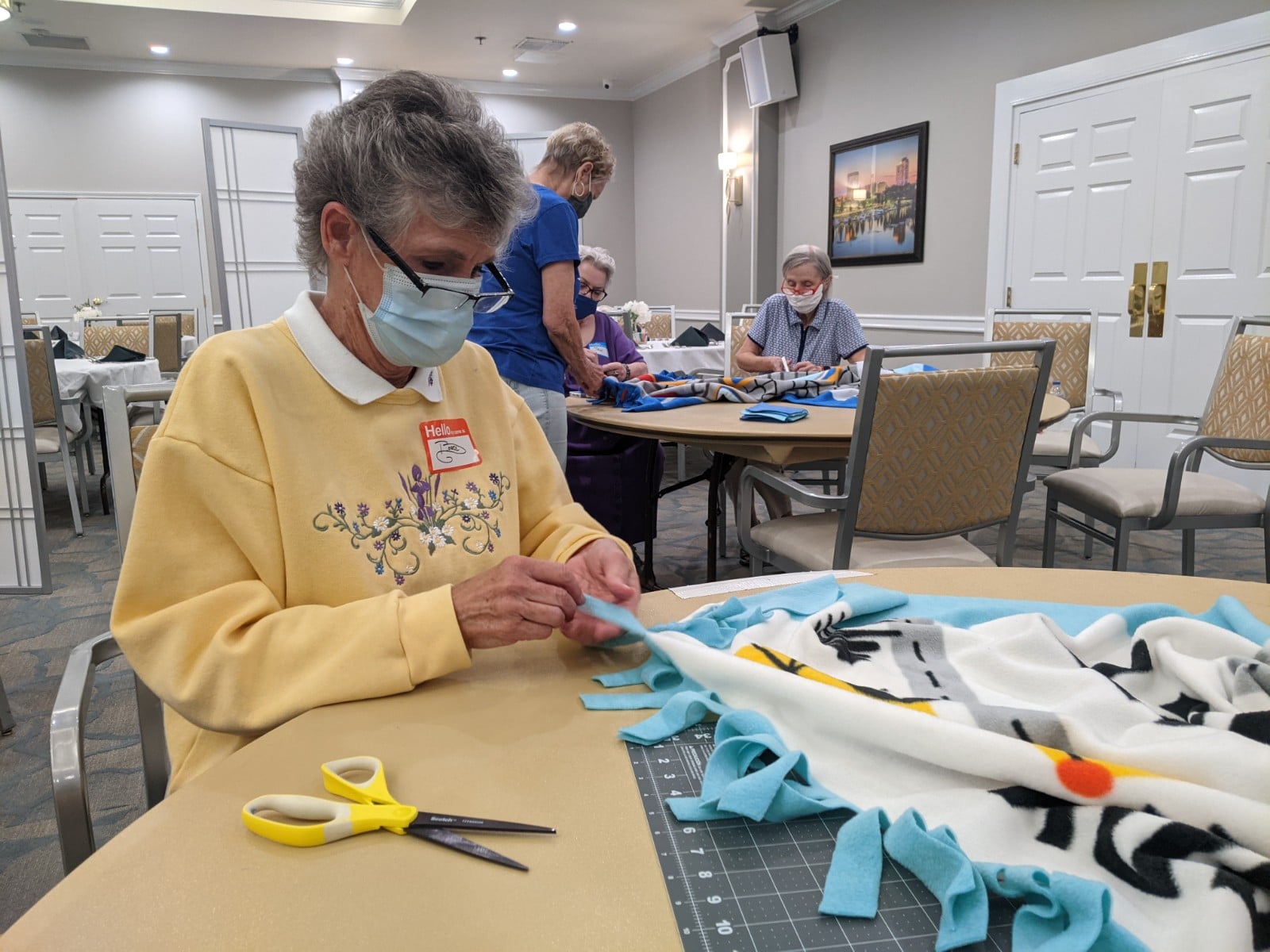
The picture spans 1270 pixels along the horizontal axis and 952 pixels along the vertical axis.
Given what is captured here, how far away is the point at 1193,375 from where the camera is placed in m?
4.74

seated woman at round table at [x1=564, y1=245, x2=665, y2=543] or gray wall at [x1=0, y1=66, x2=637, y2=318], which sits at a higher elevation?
gray wall at [x1=0, y1=66, x2=637, y2=318]

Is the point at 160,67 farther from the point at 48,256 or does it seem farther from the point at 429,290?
the point at 429,290

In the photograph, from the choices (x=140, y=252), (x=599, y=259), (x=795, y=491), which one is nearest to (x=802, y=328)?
(x=599, y=259)

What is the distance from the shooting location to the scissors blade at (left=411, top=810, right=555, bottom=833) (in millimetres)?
599

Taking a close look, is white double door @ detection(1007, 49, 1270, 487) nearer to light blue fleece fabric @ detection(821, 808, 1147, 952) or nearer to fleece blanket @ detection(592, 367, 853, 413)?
fleece blanket @ detection(592, 367, 853, 413)

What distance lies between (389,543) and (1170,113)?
5.21 meters

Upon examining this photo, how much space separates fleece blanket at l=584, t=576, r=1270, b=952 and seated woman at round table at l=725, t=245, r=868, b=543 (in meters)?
2.83

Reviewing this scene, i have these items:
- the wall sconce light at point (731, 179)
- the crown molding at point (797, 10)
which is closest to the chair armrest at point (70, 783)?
the crown molding at point (797, 10)

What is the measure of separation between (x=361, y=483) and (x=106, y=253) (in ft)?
31.7

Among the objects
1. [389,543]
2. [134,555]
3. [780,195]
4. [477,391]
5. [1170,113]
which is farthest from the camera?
[780,195]

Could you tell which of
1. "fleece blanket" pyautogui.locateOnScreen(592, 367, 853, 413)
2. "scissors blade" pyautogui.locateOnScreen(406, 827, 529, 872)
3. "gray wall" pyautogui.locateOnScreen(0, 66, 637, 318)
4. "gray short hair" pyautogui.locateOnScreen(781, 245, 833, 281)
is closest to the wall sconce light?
"gray wall" pyautogui.locateOnScreen(0, 66, 637, 318)

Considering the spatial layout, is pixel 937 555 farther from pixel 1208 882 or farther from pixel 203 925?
pixel 203 925

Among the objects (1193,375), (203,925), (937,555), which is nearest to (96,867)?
(203,925)

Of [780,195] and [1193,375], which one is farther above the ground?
[780,195]
